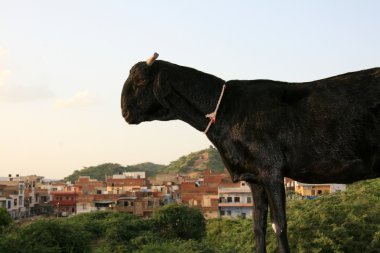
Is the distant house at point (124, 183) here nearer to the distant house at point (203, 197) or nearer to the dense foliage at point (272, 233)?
the distant house at point (203, 197)

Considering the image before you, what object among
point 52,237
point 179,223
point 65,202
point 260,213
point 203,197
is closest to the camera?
point 260,213

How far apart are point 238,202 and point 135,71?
45.2m

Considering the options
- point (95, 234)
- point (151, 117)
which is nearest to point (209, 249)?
point (95, 234)

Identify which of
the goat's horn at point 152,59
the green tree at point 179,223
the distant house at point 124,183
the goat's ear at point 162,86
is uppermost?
the distant house at point 124,183

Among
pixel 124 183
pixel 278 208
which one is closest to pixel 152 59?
pixel 278 208

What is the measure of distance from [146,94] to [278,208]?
1315 mm

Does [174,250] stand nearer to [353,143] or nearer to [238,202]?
[353,143]

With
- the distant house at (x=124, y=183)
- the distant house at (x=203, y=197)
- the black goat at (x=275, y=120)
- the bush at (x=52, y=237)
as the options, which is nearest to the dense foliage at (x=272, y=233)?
the bush at (x=52, y=237)

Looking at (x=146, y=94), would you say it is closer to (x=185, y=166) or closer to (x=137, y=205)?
(x=137, y=205)

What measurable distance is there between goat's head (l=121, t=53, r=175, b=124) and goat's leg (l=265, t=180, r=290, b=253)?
0.97 metres

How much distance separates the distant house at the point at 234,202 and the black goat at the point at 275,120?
4413 cm

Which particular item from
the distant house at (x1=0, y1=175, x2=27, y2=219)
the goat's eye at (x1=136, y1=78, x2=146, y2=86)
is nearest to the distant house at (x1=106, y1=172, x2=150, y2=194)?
the distant house at (x1=0, y1=175, x2=27, y2=219)

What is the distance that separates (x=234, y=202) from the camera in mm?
48156

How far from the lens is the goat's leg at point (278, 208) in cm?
356
